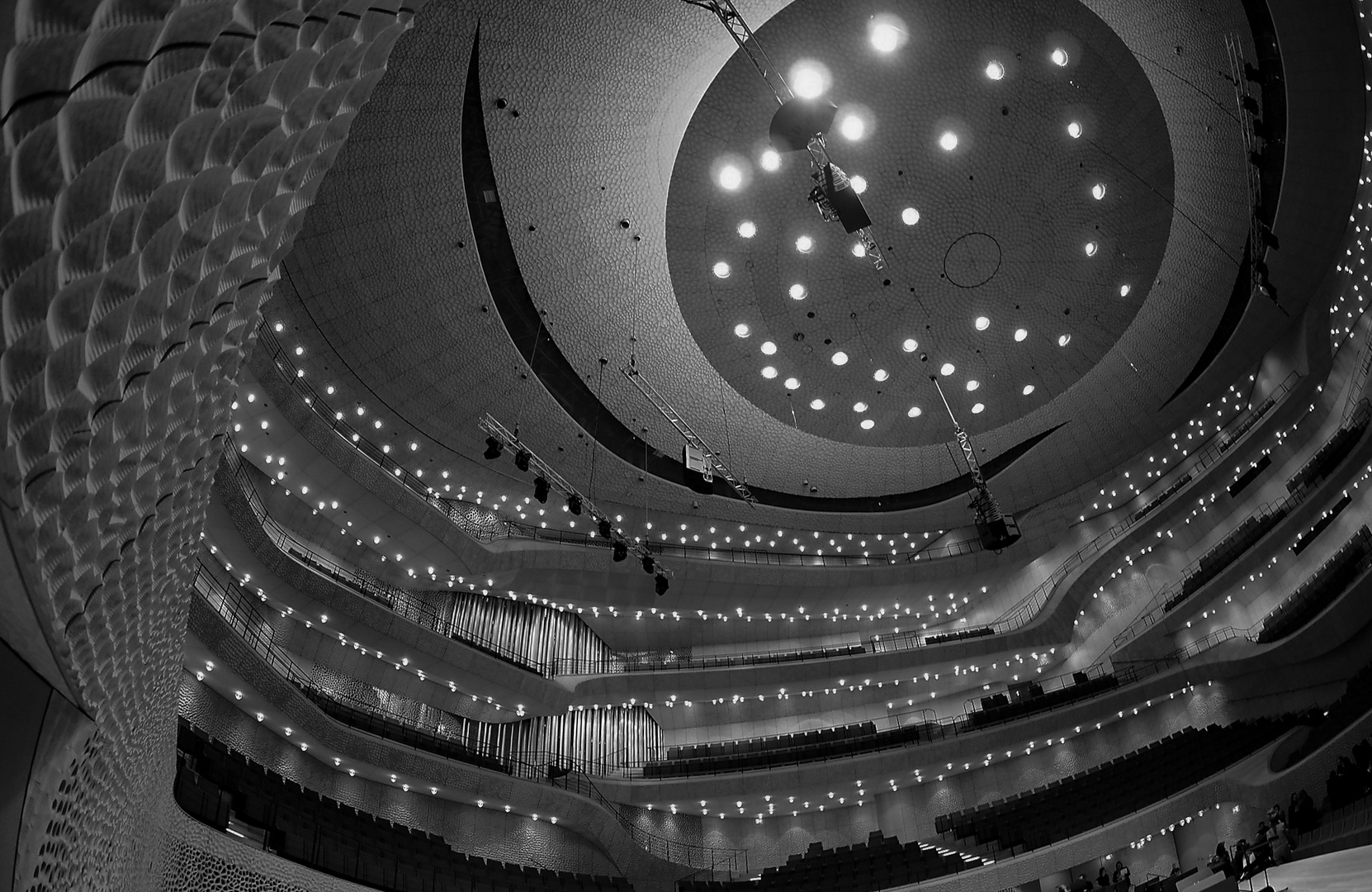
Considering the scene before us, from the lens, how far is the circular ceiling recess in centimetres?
1697

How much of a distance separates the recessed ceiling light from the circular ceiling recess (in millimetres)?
45

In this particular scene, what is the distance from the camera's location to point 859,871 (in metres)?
19.5

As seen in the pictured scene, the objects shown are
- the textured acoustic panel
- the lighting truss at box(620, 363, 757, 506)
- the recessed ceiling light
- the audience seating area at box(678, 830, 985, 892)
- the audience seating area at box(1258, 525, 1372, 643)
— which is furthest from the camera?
the lighting truss at box(620, 363, 757, 506)

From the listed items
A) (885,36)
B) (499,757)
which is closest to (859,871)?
(499,757)

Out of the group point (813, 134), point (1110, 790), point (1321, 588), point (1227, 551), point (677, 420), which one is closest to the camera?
point (813, 134)

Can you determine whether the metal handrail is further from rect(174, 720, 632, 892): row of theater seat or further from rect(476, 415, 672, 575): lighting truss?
rect(476, 415, 672, 575): lighting truss

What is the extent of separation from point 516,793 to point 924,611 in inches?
686

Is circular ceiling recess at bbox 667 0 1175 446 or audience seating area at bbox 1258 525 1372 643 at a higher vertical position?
circular ceiling recess at bbox 667 0 1175 446

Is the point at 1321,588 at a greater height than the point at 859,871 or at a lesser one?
greater

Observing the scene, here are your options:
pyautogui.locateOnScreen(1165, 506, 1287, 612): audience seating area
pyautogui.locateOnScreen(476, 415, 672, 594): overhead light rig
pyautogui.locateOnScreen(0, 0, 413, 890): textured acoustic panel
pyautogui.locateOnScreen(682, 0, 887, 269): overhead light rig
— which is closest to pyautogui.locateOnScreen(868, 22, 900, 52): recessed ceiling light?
pyautogui.locateOnScreen(682, 0, 887, 269): overhead light rig

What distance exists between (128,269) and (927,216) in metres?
20.2

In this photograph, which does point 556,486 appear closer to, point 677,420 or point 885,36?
point 677,420

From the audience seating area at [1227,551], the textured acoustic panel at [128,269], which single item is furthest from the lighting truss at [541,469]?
the textured acoustic panel at [128,269]

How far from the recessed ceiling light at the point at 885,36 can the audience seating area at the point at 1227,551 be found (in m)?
17.4
